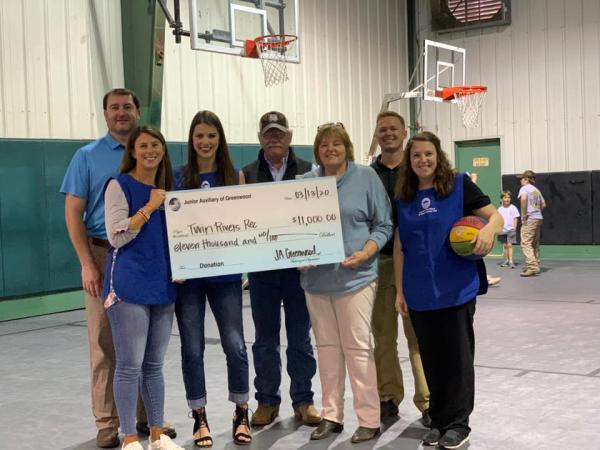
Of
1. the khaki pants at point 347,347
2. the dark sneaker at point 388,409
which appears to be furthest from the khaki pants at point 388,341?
the khaki pants at point 347,347

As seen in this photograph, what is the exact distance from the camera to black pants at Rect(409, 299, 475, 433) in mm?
4066

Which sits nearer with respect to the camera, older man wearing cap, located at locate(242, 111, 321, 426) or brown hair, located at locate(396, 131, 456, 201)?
brown hair, located at locate(396, 131, 456, 201)

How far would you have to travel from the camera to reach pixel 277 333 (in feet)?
15.7

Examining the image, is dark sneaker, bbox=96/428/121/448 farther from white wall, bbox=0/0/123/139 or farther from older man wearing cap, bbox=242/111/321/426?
white wall, bbox=0/0/123/139

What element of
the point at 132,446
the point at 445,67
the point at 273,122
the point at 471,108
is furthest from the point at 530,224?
the point at 132,446

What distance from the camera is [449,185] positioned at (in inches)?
160

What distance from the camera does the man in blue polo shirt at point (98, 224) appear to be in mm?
4195

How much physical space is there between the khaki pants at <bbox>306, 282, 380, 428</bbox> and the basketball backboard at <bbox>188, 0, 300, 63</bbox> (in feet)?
23.0

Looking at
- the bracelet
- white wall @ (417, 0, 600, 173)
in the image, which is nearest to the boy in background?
white wall @ (417, 0, 600, 173)

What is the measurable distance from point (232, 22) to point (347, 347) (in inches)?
304

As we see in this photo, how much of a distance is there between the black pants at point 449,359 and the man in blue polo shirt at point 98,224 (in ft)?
5.62

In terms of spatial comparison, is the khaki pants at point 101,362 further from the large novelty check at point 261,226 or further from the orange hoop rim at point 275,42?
the orange hoop rim at point 275,42

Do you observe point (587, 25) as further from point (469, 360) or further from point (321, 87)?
point (469, 360)

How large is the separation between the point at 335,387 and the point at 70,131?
24.2 ft
